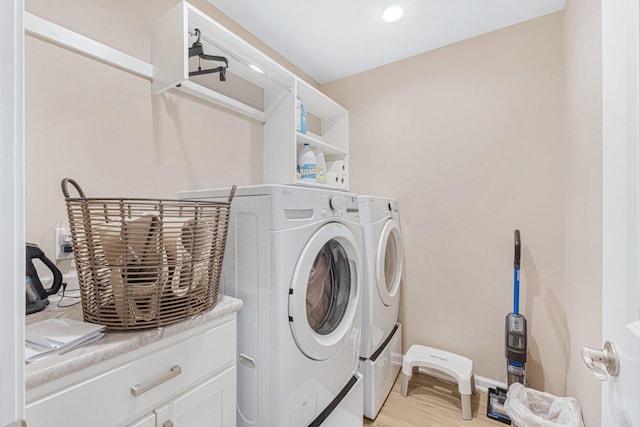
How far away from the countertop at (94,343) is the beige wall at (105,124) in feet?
1.15

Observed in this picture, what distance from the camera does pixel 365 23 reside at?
179 cm

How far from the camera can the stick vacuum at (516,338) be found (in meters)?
1.61

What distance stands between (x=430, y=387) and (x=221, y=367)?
1664 millimetres

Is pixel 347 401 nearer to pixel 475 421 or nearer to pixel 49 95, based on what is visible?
pixel 475 421

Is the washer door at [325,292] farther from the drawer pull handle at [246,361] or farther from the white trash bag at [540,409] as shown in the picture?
the white trash bag at [540,409]

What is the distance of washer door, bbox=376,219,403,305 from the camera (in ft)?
5.65

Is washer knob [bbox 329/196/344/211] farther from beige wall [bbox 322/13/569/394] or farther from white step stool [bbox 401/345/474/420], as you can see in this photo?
white step stool [bbox 401/345/474/420]

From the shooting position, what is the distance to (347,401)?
4.45 ft

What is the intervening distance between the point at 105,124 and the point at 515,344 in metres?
2.39

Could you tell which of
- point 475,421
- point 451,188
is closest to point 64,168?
point 451,188

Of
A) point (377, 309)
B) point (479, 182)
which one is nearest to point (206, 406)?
point (377, 309)

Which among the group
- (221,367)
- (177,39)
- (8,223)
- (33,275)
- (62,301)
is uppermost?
(177,39)

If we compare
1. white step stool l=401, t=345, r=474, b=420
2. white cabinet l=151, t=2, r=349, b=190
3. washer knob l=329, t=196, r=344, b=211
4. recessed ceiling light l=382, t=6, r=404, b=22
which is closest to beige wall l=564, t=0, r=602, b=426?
white step stool l=401, t=345, r=474, b=420

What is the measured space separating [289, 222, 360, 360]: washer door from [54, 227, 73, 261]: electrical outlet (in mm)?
854
